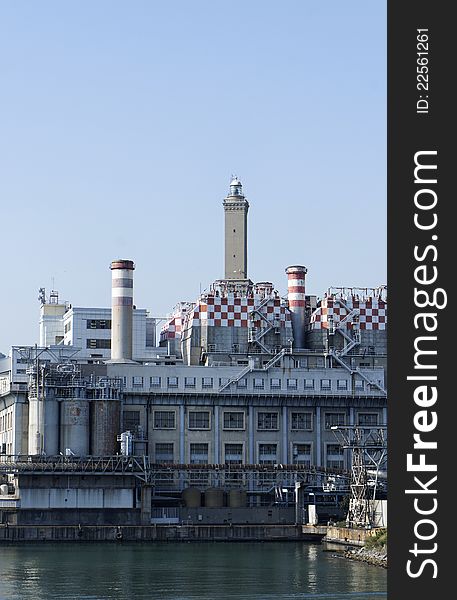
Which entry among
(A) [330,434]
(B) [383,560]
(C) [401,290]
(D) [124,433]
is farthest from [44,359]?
(C) [401,290]

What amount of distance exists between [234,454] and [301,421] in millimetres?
5671

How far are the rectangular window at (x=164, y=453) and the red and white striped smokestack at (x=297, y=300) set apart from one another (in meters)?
16.5

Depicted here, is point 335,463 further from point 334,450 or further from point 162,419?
point 162,419

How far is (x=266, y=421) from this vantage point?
322ft

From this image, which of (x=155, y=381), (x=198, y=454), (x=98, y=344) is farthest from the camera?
(x=98, y=344)

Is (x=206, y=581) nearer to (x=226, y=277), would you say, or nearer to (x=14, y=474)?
(x=14, y=474)

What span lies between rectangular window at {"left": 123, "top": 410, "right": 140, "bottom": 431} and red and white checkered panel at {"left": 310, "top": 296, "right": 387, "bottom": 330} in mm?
18768

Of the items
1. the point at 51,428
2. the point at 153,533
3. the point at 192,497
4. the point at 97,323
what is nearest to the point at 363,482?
the point at 153,533

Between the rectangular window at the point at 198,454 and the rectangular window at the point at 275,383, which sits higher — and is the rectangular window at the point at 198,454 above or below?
below

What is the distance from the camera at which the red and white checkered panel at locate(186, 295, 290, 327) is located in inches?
4094

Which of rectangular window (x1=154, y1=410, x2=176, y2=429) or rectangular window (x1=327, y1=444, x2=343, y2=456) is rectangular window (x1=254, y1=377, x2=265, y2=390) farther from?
rectangular window (x1=154, y1=410, x2=176, y2=429)

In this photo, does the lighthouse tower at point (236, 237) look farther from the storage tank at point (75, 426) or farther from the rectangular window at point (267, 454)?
the storage tank at point (75, 426)

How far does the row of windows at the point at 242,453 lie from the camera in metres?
96.1

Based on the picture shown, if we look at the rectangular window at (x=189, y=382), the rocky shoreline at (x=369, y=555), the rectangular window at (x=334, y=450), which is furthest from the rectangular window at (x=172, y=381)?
the rocky shoreline at (x=369, y=555)
